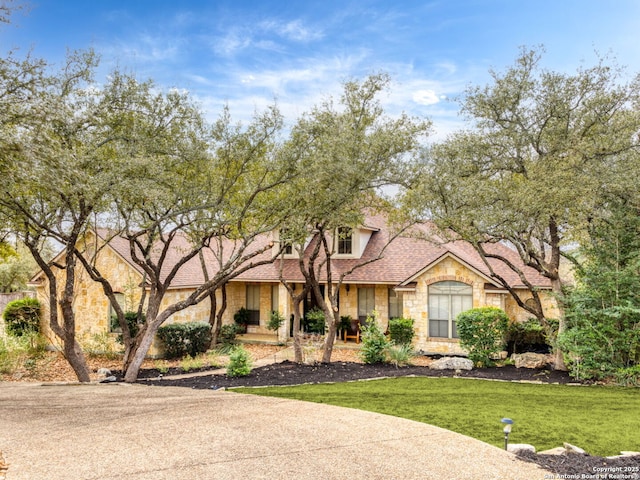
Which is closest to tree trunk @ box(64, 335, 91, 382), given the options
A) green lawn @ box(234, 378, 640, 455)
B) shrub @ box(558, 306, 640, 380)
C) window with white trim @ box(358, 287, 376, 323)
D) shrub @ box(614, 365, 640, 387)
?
green lawn @ box(234, 378, 640, 455)

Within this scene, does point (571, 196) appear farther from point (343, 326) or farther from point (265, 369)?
point (343, 326)

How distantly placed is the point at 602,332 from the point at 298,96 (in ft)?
34.0

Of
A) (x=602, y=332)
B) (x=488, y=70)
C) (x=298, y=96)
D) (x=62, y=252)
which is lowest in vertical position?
(x=602, y=332)

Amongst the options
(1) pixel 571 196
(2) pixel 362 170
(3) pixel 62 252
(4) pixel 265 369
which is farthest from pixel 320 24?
(3) pixel 62 252

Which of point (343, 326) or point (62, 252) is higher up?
point (62, 252)

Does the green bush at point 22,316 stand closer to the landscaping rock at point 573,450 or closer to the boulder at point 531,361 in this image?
the boulder at point 531,361

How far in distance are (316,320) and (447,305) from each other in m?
6.05

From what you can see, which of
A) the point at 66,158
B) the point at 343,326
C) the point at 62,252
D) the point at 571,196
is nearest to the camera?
the point at 66,158

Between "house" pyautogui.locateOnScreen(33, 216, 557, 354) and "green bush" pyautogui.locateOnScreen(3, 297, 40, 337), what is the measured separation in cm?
68

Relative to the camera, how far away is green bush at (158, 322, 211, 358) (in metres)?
17.7

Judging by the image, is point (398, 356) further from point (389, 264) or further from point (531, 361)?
point (389, 264)

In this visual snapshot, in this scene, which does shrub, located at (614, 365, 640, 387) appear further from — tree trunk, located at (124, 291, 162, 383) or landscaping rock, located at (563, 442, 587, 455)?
tree trunk, located at (124, 291, 162, 383)

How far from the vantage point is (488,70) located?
14266 millimetres

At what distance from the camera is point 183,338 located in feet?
58.7
